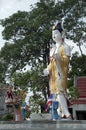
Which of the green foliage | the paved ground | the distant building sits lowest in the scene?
the paved ground

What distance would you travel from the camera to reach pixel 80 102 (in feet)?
58.5

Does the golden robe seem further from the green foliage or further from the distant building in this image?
the green foliage

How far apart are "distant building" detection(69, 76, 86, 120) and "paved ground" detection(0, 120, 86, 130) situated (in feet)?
30.7

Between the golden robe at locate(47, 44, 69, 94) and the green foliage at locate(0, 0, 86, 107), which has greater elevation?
the green foliage at locate(0, 0, 86, 107)

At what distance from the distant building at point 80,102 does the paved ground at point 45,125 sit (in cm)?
937

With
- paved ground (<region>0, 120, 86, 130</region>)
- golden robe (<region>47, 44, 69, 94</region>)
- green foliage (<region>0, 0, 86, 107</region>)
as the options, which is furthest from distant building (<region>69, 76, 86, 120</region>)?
paved ground (<region>0, 120, 86, 130</region>)

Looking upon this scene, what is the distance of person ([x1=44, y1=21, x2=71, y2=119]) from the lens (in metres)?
12.2

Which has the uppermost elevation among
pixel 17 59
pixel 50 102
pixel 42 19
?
pixel 42 19

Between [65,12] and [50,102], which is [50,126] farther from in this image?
[65,12]

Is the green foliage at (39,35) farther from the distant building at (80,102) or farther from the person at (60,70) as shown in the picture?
the person at (60,70)

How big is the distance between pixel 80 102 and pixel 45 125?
10647 mm

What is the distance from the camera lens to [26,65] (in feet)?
71.2

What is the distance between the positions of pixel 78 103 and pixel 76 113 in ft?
3.08

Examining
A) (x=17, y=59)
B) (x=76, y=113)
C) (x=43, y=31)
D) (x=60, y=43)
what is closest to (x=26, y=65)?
(x=17, y=59)
